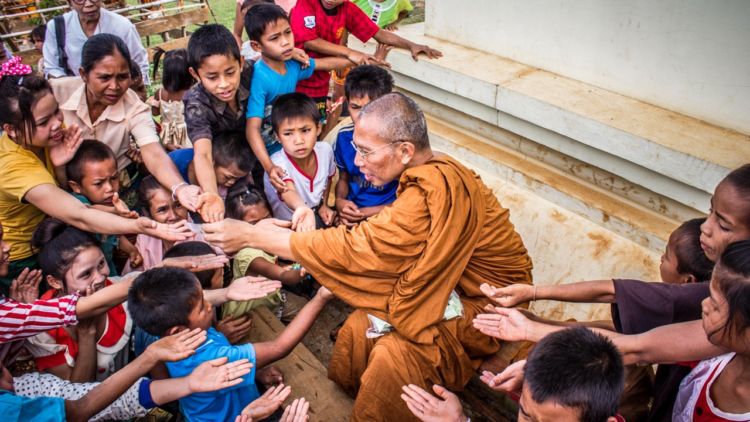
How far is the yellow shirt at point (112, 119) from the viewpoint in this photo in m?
3.89

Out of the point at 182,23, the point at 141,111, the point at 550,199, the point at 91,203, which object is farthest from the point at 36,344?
the point at 182,23

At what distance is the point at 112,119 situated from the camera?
157 inches

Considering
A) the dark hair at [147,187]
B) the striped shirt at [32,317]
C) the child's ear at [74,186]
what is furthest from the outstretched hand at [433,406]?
the child's ear at [74,186]

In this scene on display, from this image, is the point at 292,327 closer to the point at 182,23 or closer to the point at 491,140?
the point at 491,140

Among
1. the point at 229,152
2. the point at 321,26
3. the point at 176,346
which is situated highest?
the point at 321,26

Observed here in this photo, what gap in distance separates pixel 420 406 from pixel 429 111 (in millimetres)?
3145

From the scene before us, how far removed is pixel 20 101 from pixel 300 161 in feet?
6.07

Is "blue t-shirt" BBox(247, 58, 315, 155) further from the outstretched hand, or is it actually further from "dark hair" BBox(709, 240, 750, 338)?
"dark hair" BBox(709, 240, 750, 338)

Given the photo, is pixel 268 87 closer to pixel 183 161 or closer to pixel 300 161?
pixel 300 161

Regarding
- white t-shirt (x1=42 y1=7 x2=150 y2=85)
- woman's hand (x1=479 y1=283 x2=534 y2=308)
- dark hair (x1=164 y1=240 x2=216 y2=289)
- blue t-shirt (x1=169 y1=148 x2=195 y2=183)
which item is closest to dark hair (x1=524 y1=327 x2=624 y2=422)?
woman's hand (x1=479 y1=283 x2=534 y2=308)

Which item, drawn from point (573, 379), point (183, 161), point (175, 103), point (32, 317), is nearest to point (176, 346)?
point (32, 317)

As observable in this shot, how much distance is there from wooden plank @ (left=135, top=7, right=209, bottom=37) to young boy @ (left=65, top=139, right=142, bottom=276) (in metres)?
8.06

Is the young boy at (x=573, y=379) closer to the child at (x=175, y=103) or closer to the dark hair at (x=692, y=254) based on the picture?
the dark hair at (x=692, y=254)

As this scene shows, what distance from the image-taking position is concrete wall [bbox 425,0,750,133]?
3.27 metres
